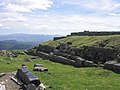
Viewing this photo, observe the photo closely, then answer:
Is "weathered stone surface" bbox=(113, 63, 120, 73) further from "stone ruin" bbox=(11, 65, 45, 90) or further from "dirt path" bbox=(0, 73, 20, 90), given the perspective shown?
"dirt path" bbox=(0, 73, 20, 90)

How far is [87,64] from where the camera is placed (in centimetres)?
4694

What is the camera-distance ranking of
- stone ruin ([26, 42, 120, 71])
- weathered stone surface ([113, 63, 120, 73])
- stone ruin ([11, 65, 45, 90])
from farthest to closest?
stone ruin ([26, 42, 120, 71])
weathered stone surface ([113, 63, 120, 73])
stone ruin ([11, 65, 45, 90])

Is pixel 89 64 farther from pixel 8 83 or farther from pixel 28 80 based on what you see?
pixel 28 80

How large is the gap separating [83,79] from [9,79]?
910 centimetres

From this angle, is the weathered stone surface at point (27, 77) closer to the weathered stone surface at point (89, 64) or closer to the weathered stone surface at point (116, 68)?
the weathered stone surface at point (116, 68)

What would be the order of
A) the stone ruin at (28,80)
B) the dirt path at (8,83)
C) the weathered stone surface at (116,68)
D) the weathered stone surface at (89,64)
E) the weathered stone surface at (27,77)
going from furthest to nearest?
the weathered stone surface at (89,64) < the weathered stone surface at (116,68) < the dirt path at (8,83) < the weathered stone surface at (27,77) < the stone ruin at (28,80)

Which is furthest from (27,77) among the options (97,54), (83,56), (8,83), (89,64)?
(83,56)

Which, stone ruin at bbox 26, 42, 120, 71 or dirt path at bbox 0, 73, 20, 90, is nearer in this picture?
dirt path at bbox 0, 73, 20, 90

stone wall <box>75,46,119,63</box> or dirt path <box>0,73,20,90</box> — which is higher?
stone wall <box>75,46,119,63</box>

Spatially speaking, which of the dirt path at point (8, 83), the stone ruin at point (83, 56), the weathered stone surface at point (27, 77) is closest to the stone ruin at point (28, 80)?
the weathered stone surface at point (27, 77)

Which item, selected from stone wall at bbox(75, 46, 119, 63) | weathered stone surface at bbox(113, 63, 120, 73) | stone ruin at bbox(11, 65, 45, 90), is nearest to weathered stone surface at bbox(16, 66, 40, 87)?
stone ruin at bbox(11, 65, 45, 90)

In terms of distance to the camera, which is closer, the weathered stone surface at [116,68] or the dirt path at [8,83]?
the dirt path at [8,83]

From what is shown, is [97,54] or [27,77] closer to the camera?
[27,77]

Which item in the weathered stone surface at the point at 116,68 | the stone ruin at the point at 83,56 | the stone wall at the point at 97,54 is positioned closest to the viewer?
the weathered stone surface at the point at 116,68
